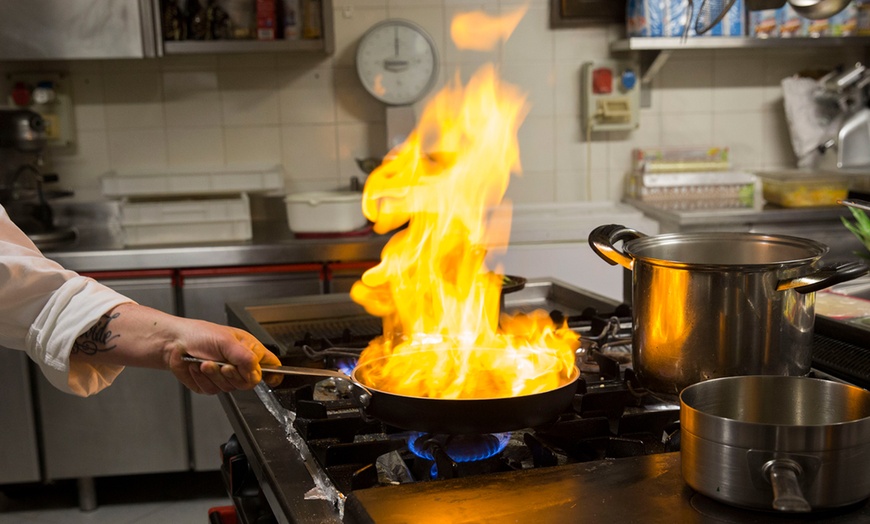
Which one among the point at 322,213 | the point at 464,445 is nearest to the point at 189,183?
the point at 322,213

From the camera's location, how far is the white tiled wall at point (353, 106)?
3592mm

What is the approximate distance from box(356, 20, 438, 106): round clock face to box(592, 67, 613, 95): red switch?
0.68 m

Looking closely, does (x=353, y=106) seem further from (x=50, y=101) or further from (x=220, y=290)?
(x=50, y=101)

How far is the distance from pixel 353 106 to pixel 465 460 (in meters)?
2.80

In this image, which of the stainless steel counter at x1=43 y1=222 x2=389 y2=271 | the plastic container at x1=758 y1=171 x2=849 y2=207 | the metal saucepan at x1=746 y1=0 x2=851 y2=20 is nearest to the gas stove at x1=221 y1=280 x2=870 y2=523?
the metal saucepan at x1=746 y1=0 x2=851 y2=20

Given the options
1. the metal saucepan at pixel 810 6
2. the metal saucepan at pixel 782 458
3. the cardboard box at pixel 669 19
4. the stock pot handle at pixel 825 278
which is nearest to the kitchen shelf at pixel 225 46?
the cardboard box at pixel 669 19

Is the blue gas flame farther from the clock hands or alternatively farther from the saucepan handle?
the clock hands

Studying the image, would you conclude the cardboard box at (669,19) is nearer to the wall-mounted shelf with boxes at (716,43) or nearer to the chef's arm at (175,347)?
the wall-mounted shelf with boxes at (716,43)

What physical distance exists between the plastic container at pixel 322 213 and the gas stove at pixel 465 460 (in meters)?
1.50

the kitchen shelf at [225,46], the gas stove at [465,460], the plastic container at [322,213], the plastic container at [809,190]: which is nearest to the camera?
the gas stove at [465,460]

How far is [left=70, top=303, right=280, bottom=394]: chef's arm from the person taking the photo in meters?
1.11

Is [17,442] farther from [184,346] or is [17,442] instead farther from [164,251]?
[184,346]

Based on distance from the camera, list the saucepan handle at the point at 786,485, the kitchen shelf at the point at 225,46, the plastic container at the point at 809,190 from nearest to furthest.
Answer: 1. the saucepan handle at the point at 786,485
2. the kitchen shelf at the point at 225,46
3. the plastic container at the point at 809,190

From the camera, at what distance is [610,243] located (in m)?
1.26
